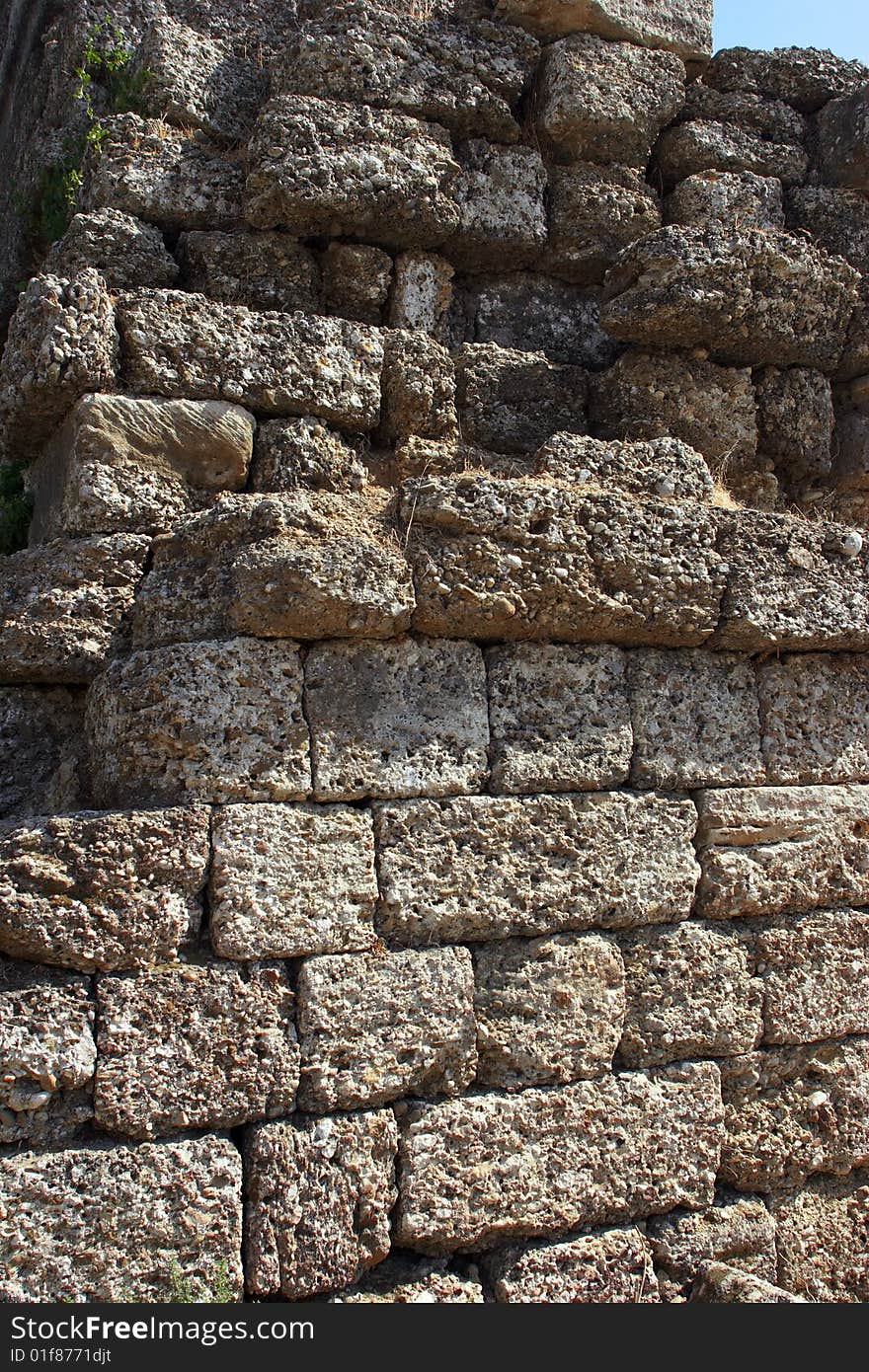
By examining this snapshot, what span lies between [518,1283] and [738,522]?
2881mm

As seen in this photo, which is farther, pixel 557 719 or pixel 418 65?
pixel 418 65

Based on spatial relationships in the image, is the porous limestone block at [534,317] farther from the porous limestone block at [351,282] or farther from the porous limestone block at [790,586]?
the porous limestone block at [790,586]

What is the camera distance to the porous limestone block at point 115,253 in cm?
454

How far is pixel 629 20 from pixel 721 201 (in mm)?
981

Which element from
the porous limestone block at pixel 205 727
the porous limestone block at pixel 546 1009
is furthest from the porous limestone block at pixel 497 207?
the porous limestone block at pixel 546 1009

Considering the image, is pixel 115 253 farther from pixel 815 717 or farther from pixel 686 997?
pixel 686 997

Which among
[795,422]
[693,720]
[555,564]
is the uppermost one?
[795,422]

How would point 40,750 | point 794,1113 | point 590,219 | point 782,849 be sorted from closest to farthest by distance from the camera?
point 40,750 < point 794,1113 < point 782,849 < point 590,219

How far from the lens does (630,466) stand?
14.9 feet

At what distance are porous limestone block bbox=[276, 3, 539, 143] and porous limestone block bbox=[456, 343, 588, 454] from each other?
3.66ft

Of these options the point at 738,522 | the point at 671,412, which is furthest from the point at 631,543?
the point at 671,412

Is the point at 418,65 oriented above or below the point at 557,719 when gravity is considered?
above

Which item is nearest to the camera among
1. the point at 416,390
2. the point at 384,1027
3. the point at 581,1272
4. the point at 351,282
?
the point at 384,1027

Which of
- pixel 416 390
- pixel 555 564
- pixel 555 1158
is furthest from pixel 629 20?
pixel 555 1158
